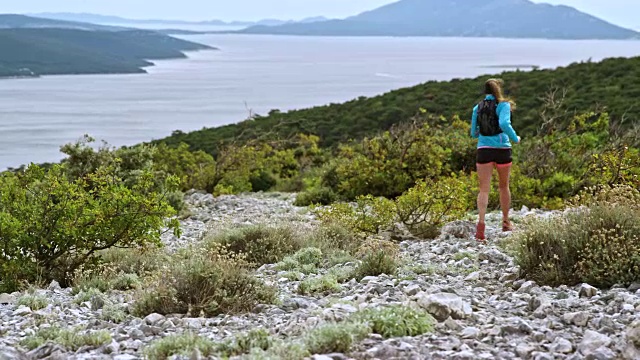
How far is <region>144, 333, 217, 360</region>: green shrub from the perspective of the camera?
509 centimetres

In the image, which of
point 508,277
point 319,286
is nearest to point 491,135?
point 508,277

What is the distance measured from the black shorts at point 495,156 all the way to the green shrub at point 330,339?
17.2 ft

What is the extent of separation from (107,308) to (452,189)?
6.34 m

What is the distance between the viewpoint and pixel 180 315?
634 centimetres

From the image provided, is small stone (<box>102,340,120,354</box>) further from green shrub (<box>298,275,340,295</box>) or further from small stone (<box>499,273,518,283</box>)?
small stone (<box>499,273,518,283</box>)

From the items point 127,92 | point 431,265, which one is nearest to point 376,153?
point 431,265

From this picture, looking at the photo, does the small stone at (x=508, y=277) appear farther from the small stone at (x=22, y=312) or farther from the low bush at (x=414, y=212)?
the small stone at (x=22, y=312)

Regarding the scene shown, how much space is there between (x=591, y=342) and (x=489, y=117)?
198 inches

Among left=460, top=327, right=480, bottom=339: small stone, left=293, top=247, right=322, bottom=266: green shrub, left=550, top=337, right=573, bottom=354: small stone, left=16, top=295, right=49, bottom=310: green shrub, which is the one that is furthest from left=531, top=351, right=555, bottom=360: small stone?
left=16, top=295, right=49, bottom=310: green shrub

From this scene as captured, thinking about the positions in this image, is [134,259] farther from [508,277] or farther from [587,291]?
[587,291]

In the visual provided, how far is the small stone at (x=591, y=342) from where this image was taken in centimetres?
498

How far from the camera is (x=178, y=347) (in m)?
5.18

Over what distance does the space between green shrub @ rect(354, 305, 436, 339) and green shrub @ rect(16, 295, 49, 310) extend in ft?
10.2

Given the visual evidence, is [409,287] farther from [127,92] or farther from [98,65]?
[98,65]
